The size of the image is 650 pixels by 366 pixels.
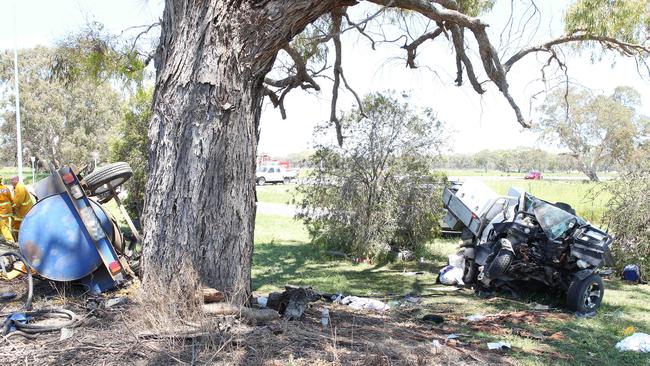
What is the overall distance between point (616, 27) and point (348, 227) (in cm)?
702

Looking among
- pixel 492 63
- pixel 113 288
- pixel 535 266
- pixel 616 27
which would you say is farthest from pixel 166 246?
pixel 616 27

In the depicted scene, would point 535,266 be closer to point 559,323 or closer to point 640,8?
point 559,323

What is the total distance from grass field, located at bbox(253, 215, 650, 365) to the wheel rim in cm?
20

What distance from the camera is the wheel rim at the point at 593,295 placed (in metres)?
7.66

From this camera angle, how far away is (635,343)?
5680 millimetres

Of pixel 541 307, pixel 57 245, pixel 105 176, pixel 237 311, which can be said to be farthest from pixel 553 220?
pixel 57 245

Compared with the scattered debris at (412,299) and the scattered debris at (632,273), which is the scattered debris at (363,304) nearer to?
the scattered debris at (412,299)

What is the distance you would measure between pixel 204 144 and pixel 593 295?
20.3ft

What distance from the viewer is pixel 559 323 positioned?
6.87 metres

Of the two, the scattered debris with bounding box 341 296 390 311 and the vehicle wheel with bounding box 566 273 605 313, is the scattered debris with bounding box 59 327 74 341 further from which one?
the vehicle wheel with bounding box 566 273 605 313

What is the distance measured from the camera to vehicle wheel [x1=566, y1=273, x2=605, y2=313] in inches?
295

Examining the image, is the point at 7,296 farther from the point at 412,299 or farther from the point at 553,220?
the point at 553,220

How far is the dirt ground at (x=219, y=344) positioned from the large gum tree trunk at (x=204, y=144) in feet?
1.59

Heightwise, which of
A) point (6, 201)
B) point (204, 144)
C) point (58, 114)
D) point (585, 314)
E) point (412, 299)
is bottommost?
point (412, 299)
